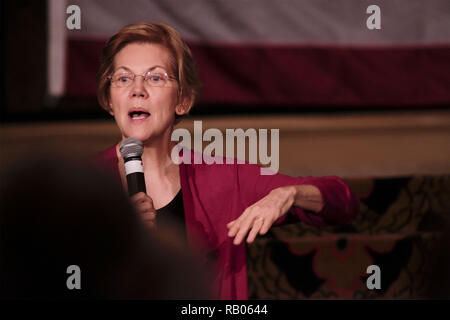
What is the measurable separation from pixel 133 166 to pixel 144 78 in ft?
0.64

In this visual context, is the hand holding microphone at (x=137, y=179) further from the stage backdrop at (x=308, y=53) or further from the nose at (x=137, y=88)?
the stage backdrop at (x=308, y=53)

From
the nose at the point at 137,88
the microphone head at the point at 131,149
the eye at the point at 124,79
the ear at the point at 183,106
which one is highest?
the eye at the point at 124,79

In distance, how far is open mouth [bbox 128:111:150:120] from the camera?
0.90 meters

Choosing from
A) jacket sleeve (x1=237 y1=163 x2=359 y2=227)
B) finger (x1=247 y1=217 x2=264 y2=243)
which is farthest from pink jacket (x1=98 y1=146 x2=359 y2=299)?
finger (x1=247 y1=217 x2=264 y2=243)

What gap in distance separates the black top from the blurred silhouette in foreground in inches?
22.0

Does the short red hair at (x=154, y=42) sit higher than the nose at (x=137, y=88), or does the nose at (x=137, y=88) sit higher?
the short red hair at (x=154, y=42)

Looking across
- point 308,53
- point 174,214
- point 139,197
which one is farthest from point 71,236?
point 308,53

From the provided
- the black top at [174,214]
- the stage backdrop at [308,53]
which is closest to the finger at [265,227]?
the black top at [174,214]

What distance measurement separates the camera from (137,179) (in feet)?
2.52

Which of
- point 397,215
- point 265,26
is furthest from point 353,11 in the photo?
point 397,215

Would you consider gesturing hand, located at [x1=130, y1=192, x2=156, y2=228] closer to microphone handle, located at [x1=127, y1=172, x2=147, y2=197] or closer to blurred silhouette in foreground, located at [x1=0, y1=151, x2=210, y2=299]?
microphone handle, located at [x1=127, y1=172, x2=147, y2=197]

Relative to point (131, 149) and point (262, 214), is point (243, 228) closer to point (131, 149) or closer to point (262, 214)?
point (262, 214)

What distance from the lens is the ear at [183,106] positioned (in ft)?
3.05

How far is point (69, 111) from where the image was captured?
1.36 metres
